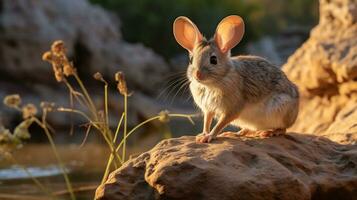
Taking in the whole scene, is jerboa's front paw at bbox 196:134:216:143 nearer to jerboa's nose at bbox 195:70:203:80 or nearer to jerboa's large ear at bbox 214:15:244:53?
jerboa's nose at bbox 195:70:203:80

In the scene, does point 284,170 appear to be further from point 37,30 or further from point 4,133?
point 37,30

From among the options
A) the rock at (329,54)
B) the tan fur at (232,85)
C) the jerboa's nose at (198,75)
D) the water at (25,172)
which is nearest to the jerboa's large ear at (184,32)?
the tan fur at (232,85)

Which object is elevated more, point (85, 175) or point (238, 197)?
point (238, 197)

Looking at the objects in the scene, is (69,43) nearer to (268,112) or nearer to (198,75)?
(268,112)

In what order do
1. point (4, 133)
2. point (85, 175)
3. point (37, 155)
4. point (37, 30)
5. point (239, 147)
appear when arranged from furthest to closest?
point (37, 30), point (37, 155), point (85, 175), point (4, 133), point (239, 147)

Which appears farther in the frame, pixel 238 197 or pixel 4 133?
pixel 4 133

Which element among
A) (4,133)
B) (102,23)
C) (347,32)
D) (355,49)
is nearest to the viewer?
(4,133)

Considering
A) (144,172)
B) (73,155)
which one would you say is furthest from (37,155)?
(144,172)
